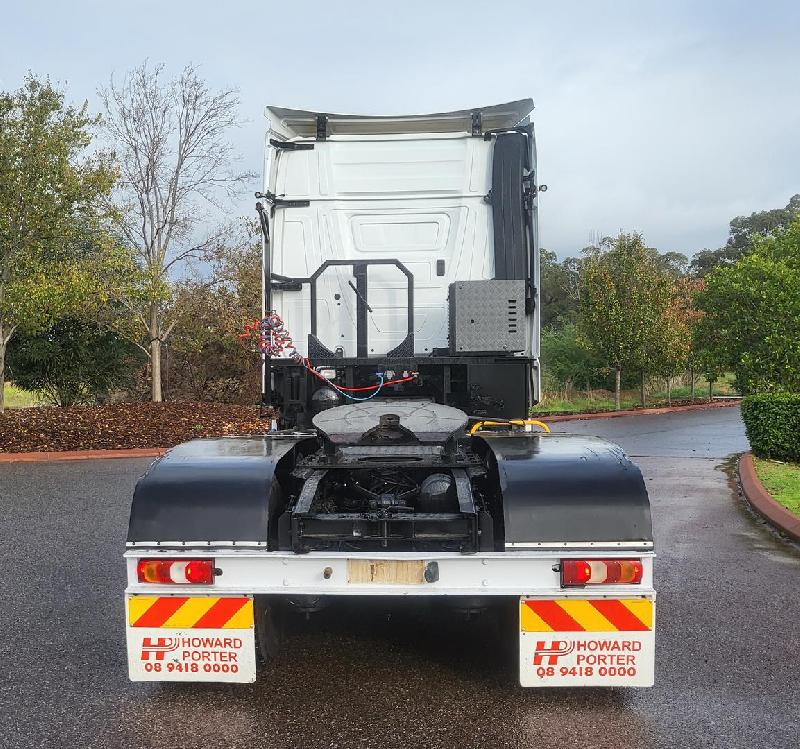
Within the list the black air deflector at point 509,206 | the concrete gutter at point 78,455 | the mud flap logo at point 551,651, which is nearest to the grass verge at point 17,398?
the concrete gutter at point 78,455

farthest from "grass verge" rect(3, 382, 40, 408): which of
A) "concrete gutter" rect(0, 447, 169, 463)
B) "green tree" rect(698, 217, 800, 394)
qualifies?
"green tree" rect(698, 217, 800, 394)

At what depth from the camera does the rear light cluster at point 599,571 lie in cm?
343

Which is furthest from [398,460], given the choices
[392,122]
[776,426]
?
[776,426]

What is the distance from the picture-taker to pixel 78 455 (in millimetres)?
13891

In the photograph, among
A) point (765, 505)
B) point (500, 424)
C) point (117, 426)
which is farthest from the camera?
point (117, 426)

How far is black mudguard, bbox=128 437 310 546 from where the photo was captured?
3.53 meters

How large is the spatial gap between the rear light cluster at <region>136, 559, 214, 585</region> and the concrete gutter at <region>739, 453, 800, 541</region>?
18.9ft

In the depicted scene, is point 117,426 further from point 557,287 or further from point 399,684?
point 557,287

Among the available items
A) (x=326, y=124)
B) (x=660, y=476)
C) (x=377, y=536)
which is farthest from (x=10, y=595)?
(x=660, y=476)

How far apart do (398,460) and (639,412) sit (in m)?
22.6

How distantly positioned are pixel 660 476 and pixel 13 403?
22346mm

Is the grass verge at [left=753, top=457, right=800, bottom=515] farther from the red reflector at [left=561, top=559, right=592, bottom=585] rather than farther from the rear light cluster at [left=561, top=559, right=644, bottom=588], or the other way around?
the red reflector at [left=561, top=559, right=592, bottom=585]

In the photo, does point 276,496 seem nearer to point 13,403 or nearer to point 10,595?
point 10,595

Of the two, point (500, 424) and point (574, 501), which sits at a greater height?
point (500, 424)
